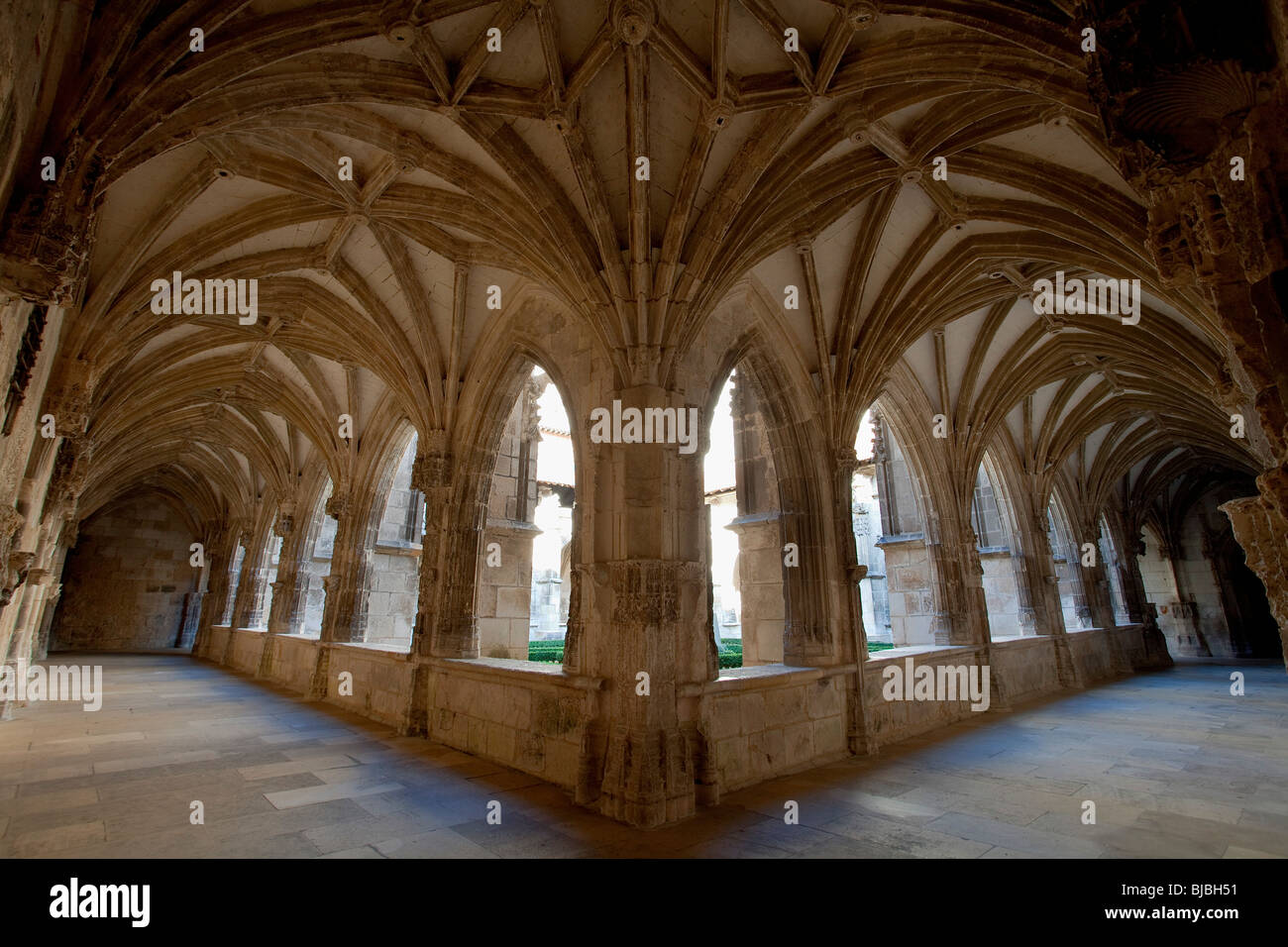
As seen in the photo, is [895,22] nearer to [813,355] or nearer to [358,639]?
[813,355]

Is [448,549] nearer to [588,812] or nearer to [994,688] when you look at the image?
[588,812]

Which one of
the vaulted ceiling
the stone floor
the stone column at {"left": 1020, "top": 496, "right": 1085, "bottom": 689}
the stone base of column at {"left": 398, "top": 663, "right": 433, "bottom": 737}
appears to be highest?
the vaulted ceiling

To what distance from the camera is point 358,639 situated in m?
10.8

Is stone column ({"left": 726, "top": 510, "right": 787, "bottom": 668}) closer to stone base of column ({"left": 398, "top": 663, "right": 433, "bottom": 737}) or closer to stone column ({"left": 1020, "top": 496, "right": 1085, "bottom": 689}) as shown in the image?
stone base of column ({"left": 398, "top": 663, "right": 433, "bottom": 737})

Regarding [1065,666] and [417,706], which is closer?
[417,706]

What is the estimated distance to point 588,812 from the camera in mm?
4793

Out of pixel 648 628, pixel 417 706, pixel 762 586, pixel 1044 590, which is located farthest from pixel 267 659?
pixel 1044 590

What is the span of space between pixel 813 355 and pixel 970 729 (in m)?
5.54

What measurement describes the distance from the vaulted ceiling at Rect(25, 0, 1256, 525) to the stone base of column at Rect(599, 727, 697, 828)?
3231 millimetres

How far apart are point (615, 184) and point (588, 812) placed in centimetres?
576

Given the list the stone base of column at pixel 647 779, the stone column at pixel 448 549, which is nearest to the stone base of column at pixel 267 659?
the stone column at pixel 448 549

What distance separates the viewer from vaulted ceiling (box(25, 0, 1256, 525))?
4.51m

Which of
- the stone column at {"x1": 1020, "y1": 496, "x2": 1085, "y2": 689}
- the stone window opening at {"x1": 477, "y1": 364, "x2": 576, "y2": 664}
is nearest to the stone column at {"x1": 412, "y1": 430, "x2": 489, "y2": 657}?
the stone window opening at {"x1": 477, "y1": 364, "x2": 576, "y2": 664}
